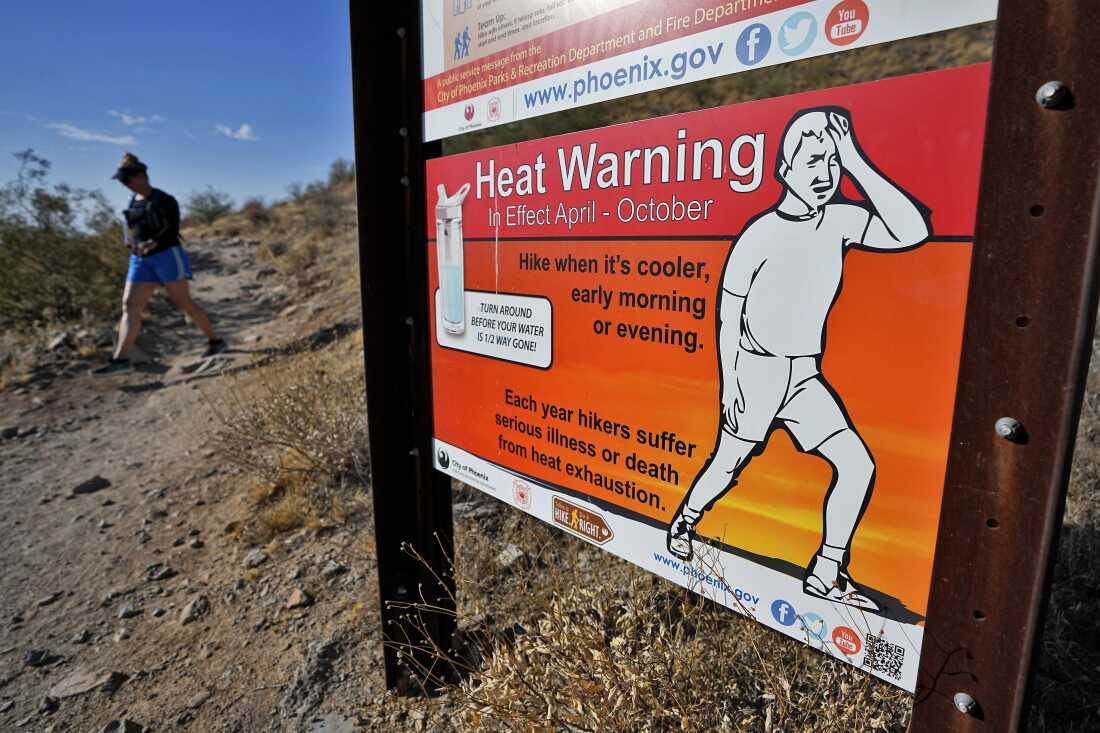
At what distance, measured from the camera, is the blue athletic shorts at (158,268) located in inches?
251

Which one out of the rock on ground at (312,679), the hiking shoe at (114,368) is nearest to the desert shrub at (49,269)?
the hiking shoe at (114,368)

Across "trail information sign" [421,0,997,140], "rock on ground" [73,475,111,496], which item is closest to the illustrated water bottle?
"trail information sign" [421,0,997,140]

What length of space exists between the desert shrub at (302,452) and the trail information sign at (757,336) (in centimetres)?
218

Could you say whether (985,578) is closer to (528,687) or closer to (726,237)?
(726,237)

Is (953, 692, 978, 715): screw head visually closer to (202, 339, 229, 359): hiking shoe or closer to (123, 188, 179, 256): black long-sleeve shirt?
(123, 188, 179, 256): black long-sleeve shirt

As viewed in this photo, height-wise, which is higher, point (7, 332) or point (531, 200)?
point (531, 200)

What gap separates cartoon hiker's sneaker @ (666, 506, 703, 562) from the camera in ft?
4.84

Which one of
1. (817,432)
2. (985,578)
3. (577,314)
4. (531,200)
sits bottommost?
(985,578)

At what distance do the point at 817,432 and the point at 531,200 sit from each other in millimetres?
952

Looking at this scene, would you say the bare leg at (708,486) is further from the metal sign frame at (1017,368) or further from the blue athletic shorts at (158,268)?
the blue athletic shorts at (158,268)

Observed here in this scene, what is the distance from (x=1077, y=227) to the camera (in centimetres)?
A: 86

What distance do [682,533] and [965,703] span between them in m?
0.61

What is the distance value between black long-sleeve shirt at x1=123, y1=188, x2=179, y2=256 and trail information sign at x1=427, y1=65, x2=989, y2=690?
5.78m

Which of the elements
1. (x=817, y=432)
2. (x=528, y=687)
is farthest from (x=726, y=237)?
(x=528, y=687)
